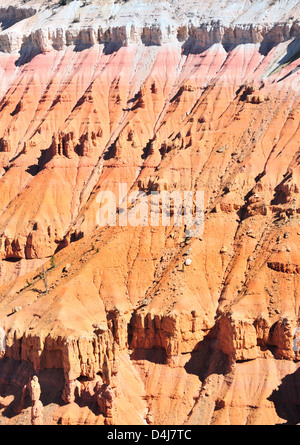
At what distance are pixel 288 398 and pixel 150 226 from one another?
23914 mm

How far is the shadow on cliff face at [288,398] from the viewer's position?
226ft

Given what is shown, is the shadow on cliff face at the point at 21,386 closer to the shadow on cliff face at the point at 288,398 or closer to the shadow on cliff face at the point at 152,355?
the shadow on cliff face at the point at 152,355

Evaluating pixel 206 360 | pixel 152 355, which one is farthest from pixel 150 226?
pixel 206 360

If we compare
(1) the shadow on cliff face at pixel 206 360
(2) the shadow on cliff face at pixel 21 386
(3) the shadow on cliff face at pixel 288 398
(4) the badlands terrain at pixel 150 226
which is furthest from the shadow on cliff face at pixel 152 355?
(3) the shadow on cliff face at pixel 288 398

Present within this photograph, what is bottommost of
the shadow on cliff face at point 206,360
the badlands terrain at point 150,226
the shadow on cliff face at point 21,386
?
the shadow on cliff face at point 21,386

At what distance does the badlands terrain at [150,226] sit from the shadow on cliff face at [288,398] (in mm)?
110

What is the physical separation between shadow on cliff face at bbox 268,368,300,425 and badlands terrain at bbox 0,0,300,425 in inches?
4.3

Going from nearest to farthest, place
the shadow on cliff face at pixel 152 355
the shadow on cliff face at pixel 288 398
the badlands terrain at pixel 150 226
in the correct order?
1. the shadow on cliff face at pixel 288 398
2. the badlands terrain at pixel 150 226
3. the shadow on cliff face at pixel 152 355

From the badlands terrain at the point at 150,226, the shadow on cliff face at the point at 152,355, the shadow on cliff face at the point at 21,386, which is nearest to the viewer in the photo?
the shadow on cliff face at the point at 21,386

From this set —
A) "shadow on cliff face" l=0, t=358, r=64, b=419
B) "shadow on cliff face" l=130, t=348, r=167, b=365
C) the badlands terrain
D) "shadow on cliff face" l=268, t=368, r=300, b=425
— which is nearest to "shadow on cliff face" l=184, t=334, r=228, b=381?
the badlands terrain

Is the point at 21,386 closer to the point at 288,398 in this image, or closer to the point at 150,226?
the point at 150,226

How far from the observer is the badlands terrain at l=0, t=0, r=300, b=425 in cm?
7194
